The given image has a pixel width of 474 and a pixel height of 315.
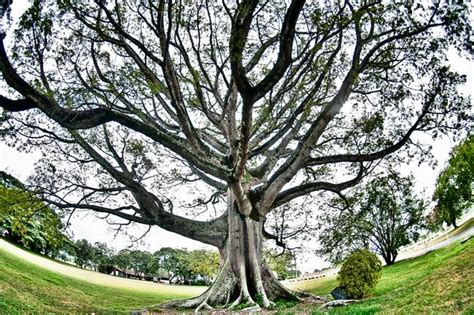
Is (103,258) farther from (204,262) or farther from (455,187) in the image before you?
(455,187)

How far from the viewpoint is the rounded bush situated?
392 inches

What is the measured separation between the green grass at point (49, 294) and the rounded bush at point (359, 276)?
19.6 ft

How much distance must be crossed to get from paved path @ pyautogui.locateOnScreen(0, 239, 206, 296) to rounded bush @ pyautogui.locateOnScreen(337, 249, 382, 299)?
11388 millimetres

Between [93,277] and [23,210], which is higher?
[23,210]

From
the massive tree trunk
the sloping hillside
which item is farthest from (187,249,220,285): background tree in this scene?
the massive tree trunk

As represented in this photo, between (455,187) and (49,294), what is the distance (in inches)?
635

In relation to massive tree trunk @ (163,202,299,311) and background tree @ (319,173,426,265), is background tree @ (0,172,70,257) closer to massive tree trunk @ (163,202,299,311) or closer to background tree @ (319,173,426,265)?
massive tree trunk @ (163,202,299,311)

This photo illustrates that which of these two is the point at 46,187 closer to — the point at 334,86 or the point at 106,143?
the point at 106,143

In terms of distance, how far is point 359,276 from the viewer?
999 cm

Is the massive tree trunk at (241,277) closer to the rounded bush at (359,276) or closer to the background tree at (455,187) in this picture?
the rounded bush at (359,276)

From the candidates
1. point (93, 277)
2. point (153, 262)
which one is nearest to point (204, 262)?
point (153, 262)

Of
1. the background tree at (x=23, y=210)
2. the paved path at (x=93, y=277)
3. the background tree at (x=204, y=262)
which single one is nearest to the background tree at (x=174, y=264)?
the paved path at (x=93, y=277)

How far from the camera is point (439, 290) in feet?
19.1

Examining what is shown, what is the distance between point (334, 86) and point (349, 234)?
8.19 meters
